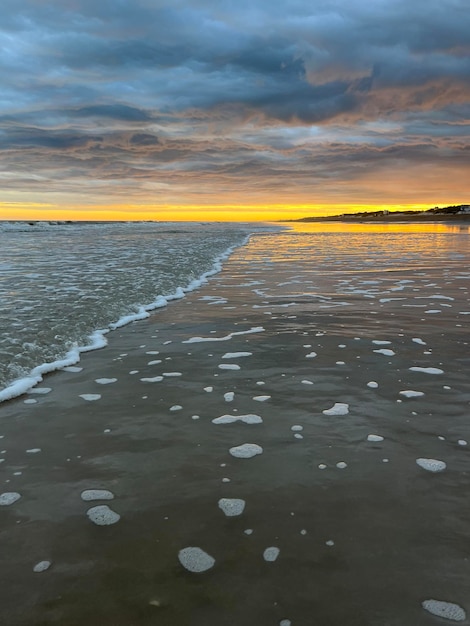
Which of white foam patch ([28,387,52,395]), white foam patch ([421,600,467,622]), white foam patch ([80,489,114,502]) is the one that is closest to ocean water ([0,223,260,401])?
white foam patch ([28,387,52,395])

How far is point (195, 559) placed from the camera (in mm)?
2652

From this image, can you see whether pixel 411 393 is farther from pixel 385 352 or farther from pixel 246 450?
pixel 246 450

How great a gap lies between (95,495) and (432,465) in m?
2.59

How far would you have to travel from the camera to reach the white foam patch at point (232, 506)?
10.0 feet

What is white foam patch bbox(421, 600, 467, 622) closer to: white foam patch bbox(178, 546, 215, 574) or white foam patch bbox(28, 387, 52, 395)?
white foam patch bbox(178, 546, 215, 574)

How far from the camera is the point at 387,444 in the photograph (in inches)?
153

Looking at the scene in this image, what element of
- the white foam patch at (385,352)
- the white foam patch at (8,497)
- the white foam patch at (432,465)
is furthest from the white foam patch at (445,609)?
the white foam patch at (385,352)

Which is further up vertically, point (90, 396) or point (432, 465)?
point (90, 396)

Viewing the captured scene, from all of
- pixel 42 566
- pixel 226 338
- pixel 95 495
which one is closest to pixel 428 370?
pixel 226 338

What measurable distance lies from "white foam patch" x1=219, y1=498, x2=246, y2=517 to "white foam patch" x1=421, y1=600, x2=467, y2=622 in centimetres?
122

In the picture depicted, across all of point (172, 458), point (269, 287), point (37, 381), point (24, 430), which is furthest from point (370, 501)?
point (269, 287)

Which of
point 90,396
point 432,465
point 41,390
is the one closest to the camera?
point 432,465

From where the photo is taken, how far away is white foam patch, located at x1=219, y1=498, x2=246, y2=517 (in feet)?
10.0

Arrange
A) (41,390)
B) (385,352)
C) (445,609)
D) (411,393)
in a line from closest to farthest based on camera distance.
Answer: (445,609) < (411,393) < (41,390) < (385,352)
